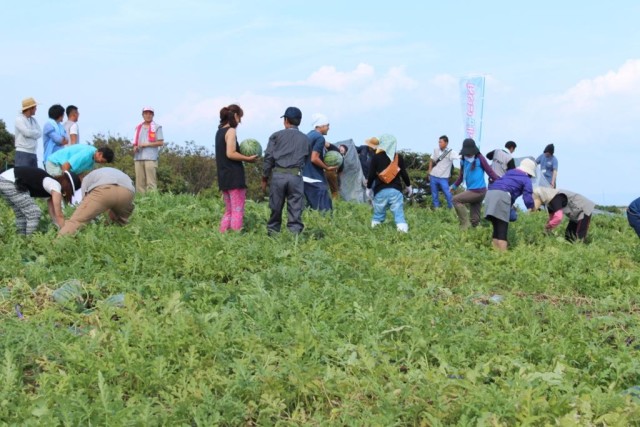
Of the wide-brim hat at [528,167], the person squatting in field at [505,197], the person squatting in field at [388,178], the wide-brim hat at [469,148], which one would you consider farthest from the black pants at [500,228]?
the wide-brim hat at [469,148]

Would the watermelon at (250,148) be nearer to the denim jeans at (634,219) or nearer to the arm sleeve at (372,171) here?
the arm sleeve at (372,171)

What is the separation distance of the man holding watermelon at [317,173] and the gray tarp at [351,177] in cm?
435

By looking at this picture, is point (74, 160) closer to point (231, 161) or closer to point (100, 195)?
point (100, 195)

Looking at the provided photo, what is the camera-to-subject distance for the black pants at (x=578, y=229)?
11430 mm

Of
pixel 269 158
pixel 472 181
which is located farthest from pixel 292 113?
pixel 472 181

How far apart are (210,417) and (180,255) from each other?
147 inches

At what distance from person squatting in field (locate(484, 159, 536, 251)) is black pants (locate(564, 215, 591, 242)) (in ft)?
3.88

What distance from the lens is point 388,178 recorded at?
36.6 feet

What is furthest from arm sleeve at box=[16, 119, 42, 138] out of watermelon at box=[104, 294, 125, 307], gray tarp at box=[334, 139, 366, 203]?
gray tarp at box=[334, 139, 366, 203]

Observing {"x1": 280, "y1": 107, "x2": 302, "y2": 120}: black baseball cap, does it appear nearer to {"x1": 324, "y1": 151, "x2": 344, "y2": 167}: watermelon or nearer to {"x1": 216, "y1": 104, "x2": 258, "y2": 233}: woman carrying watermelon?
{"x1": 216, "y1": 104, "x2": 258, "y2": 233}: woman carrying watermelon

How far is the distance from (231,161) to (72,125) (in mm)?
5142

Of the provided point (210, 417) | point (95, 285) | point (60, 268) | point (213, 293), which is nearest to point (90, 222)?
point (60, 268)

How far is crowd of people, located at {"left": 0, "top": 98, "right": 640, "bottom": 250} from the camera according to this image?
9305 millimetres

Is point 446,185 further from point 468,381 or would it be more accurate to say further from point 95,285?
point 468,381
